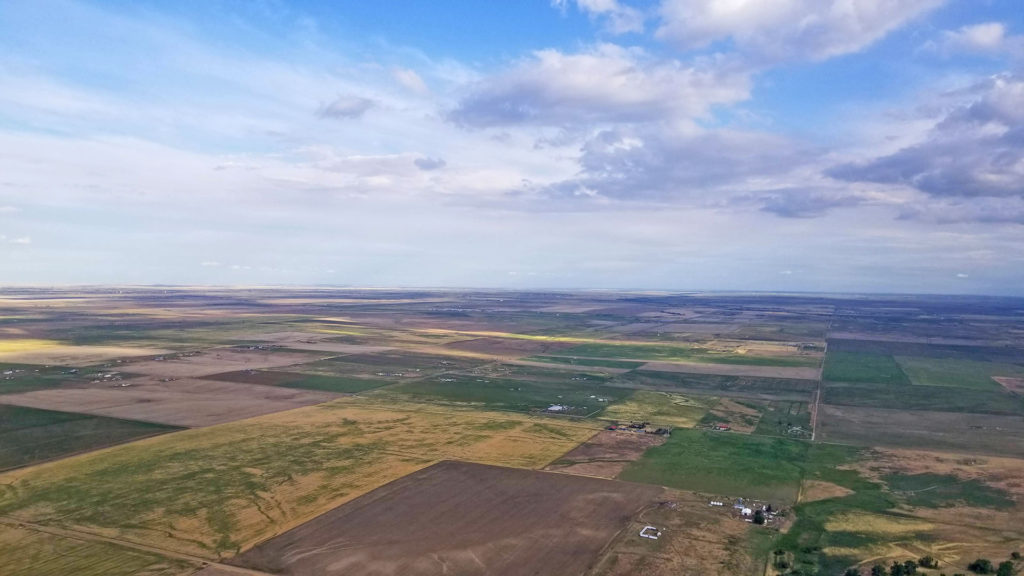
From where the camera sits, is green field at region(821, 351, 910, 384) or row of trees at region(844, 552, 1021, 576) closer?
row of trees at region(844, 552, 1021, 576)

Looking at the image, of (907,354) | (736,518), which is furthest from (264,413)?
(907,354)

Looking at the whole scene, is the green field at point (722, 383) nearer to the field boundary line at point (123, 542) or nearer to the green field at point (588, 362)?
the green field at point (588, 362)

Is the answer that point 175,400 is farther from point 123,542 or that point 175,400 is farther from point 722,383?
point 722,383

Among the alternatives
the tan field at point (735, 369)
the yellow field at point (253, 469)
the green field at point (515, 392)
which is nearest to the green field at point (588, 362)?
the tan field at point (735, 369)

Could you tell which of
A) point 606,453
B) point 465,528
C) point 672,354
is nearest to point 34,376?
point 465,528

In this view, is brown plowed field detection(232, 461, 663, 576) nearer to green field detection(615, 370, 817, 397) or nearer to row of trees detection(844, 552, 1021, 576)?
row of trees detection(844, 552, 1021, 576)

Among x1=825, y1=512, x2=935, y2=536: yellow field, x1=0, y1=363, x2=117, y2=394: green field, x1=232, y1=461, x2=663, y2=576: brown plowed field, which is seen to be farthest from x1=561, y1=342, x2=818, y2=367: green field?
x1=0, y1=363, x2=117, y2=394: green field

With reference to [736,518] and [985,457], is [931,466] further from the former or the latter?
[736,518]
